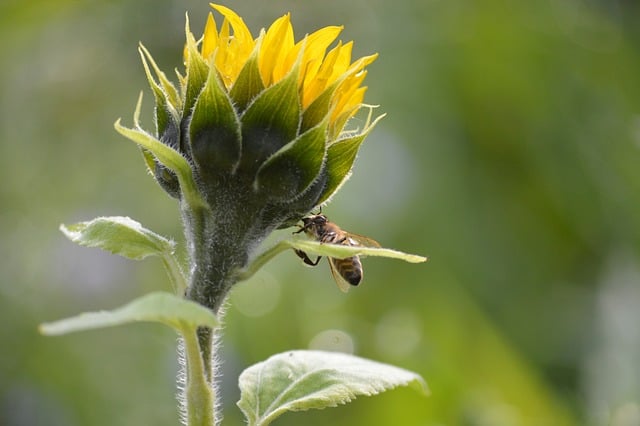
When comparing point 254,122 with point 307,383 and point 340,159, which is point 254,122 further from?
point 307,383

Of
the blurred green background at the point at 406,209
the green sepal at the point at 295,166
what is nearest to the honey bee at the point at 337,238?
the green sepal at the point at 295,166

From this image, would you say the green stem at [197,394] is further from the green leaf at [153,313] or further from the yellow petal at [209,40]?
the yellow petal at [209,40]

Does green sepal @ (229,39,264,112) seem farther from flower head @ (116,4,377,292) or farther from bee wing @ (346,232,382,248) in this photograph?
bee wing @ (346,232,382,248)

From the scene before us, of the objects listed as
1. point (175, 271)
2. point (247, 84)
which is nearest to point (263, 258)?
point (175, 271)

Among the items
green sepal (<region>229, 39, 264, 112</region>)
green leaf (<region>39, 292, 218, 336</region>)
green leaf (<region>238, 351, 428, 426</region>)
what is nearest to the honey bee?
green leaf (<region>238, 351, 428, 426</region>)

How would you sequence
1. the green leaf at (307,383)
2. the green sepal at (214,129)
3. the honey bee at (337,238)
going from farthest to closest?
the honey bee at (337,238) < the green leaf at (307,383) < the green sepal at (214,129)
